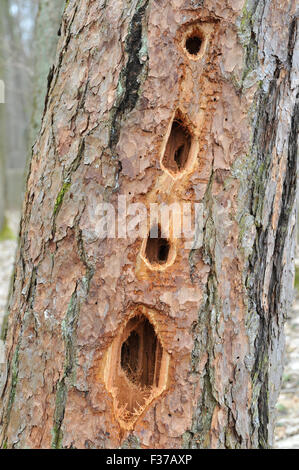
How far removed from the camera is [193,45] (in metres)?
1.68

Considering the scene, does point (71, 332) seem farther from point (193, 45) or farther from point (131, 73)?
point (193, 45)

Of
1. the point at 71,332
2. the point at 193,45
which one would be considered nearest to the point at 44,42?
the point at 193,45

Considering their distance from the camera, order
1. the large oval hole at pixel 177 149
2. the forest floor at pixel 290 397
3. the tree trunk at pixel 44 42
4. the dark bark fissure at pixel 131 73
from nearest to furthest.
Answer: the dark bark fissure at pixel 131 73 < the large oval hole at pixel 177 149 < the forest floor at pixel 290 397 < the tree trunk at pixel 44 42

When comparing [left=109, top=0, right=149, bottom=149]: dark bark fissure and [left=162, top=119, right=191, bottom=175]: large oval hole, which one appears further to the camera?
[left=162, top=119, right=191, bottom=175]: large oval hole

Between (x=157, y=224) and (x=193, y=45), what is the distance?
64 cm

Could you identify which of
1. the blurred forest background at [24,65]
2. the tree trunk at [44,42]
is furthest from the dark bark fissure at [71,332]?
the tree trunk at [44,42]

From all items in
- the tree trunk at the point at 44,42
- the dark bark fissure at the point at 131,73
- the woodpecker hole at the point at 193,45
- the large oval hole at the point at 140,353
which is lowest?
the large oval hole at the point at 140,353

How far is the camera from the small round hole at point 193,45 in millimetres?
1667

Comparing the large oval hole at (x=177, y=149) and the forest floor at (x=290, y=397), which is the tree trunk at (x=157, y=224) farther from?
the forest floor at (x=290, y=397)

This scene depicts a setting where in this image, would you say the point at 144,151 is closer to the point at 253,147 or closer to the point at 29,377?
the point at 253,147

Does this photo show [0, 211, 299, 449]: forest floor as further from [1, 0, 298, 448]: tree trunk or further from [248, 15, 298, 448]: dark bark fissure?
[248, 15, 298, 448]: dark bark fissure

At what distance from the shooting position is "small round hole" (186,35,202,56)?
1.67 m

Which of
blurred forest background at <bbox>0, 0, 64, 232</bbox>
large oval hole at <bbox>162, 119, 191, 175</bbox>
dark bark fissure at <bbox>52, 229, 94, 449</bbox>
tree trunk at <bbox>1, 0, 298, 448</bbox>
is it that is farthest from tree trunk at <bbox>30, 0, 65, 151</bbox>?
dark bark fissure at <bbox>52, 229, 94, 449</bbox>
